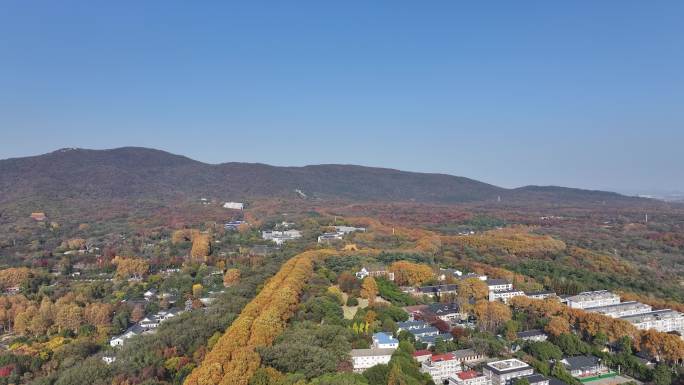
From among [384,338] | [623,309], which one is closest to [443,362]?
[384,338]

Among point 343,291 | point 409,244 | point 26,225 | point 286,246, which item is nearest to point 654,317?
point 343,291

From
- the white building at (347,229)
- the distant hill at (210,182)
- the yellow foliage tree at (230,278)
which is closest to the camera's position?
the yellow foliage tree at (230,278)

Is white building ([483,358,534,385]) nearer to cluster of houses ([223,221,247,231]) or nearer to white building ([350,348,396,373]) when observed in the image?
white building ([350,348,396,373])

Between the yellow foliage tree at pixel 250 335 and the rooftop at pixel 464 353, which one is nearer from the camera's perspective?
the yellow foliage tree at pixel 250 335

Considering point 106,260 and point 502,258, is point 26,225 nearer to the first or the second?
point 106,260

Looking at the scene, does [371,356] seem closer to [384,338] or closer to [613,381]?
[384,338]

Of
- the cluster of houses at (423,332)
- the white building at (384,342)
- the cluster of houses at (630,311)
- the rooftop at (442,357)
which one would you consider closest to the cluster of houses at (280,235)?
the cluster of houses at (423,332)

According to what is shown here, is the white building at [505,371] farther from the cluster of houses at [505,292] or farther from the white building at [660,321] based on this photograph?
the white building at [660,321]
